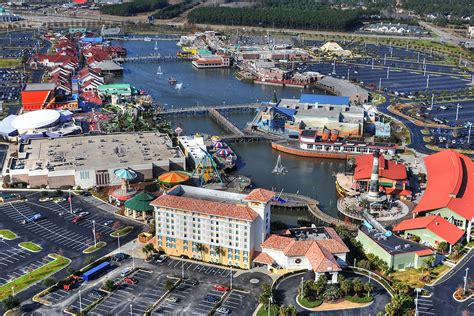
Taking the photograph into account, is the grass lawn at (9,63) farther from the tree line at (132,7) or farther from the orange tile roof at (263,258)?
the orange tile roof at (263,258)

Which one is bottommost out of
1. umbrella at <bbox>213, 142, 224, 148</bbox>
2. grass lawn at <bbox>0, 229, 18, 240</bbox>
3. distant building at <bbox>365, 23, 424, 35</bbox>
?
grass lawn at <bbox>0, 229, 18, 240</bbox>

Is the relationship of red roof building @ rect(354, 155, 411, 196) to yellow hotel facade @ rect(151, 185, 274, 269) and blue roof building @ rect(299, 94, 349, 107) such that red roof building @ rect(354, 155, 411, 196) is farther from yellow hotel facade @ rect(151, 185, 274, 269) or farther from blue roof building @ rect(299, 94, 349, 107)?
blue roof building @ rect(299, 94, 349, 107)

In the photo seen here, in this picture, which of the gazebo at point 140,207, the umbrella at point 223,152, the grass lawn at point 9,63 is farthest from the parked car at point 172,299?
the grass lawn at point 9,63

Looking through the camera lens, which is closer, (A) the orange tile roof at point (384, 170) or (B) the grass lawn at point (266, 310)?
(B) the grass lawn at point (266, 310)

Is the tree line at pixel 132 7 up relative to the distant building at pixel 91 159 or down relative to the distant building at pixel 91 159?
up

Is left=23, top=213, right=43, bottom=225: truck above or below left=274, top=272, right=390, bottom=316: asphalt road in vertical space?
above

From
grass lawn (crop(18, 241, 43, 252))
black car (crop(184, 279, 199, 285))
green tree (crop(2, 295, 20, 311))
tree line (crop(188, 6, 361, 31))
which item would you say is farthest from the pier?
tree line (crop(188, 6, 361, 31))
